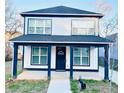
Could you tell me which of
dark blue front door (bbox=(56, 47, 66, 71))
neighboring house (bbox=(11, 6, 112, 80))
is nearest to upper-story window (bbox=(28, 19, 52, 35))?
neighboring house (bbox=(11, 6, 112, 80))

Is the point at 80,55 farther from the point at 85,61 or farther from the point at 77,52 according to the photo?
the point at 85,61

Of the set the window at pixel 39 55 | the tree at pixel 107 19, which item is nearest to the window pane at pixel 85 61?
the window at pixel 39 55

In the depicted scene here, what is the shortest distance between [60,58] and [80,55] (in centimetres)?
64

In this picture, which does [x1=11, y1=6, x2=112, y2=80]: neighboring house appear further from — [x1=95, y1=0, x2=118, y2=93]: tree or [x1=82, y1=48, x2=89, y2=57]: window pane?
[x1=95, y1=0, x2=118, y2=93]: tree

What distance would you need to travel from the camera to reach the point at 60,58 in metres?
6.52

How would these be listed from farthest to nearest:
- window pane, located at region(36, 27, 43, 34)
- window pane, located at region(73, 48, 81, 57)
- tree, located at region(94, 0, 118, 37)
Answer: window pane, located at region(73, 48, 81, 57)
window pane, located at region(36, 27, 43, 34)
tree, located at region(94, 0, 118, 37)

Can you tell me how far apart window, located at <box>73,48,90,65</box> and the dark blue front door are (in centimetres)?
34

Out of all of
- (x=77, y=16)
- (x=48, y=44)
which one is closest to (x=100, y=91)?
(x=48, y=44)

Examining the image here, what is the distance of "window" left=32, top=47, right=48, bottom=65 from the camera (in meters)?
6.28

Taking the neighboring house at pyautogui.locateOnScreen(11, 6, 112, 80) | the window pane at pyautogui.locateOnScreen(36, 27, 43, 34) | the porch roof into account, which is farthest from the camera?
the window pane at pyautogui.locateOnScreen(36, 27, 43, 34)

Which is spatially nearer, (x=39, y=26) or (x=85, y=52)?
(x=39, y=26)

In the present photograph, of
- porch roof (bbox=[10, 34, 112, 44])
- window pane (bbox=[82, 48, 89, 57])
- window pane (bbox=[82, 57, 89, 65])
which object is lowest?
window pane (bbox=[82, 57, 89, 65])

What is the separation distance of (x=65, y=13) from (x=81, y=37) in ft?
2.67

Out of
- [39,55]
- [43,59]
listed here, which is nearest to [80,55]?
[43,59]
